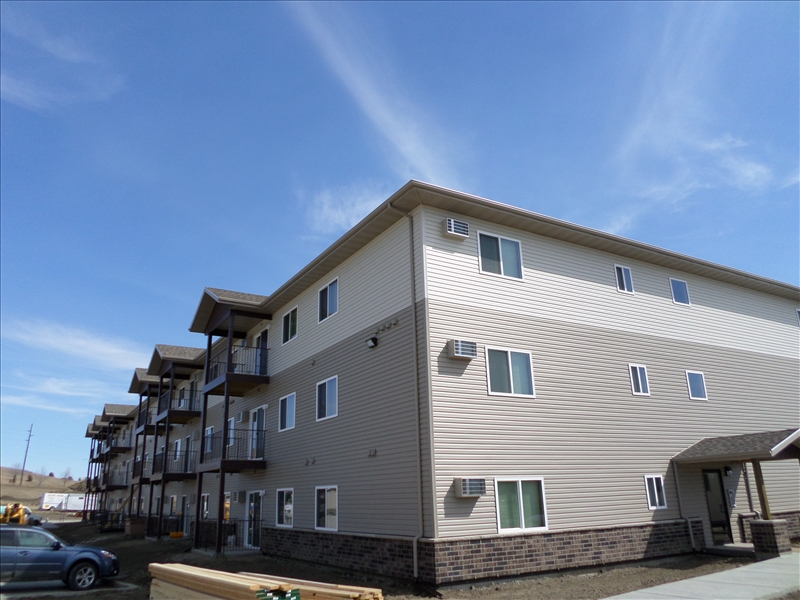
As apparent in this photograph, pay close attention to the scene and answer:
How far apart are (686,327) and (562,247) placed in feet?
17.4

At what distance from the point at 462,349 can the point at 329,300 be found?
606cm

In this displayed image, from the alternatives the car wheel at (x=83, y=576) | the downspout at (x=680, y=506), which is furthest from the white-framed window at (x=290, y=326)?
the downspout at (x=680, y=506)

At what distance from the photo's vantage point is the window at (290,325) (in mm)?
20531

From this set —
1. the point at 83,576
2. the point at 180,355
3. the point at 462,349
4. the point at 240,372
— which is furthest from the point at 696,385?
the point at 180,355

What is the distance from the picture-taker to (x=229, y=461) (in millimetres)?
19844

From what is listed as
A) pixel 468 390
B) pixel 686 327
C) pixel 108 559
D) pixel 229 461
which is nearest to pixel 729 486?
pixel 686 327

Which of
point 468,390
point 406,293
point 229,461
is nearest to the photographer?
point 468,390

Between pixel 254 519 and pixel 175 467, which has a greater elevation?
pixel 175 467

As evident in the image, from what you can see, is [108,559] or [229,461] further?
[229,461]

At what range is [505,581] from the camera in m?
12.6

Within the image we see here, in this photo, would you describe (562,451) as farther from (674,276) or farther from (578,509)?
(674,276)

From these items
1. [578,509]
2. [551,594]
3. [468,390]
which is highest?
[468,390]

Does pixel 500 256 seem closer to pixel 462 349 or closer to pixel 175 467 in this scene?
pixel 462 349

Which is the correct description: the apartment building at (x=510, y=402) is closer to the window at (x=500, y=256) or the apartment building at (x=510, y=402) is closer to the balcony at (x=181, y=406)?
the window at (x=500, y=256)
